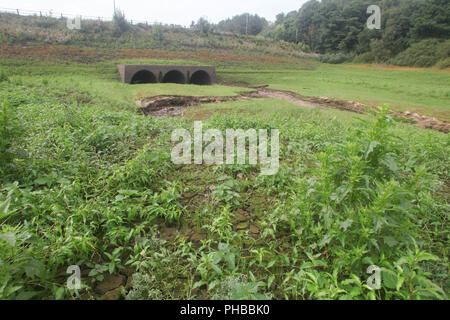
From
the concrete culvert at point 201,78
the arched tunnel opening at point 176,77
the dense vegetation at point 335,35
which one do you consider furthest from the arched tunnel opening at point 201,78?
the dense vegetation at point 335,35

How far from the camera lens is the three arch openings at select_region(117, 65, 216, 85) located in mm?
16062

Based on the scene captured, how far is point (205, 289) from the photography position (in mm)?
2010

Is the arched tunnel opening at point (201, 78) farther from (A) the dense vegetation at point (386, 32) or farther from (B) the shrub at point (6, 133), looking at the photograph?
(A) the dense vegetation at point (386, 32)

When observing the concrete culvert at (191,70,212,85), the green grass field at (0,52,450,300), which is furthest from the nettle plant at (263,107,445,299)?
the concrete culvert at (191,70,212,85)

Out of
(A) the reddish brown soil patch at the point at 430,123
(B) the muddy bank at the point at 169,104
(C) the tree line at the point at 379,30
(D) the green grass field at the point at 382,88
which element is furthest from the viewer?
(C) the tree line at the point at 379,30

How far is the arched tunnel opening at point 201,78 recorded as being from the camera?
2003 cm

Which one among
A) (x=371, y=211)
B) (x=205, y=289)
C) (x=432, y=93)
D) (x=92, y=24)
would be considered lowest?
(x=205, y=289)

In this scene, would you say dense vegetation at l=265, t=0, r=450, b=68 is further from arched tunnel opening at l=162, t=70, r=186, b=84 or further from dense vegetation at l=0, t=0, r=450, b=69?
arched tunnel opening at l=162, t=70, r=186, b=84

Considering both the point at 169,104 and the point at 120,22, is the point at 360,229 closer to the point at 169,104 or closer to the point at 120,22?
the point at 169,104

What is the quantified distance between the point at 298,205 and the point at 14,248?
2373 mm

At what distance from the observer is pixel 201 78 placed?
20.7m

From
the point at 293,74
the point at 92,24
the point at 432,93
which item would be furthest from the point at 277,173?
the point at 92,24

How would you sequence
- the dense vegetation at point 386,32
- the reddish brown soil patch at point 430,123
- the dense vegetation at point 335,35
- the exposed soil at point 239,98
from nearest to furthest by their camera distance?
the reddish brown soil patch at point 430,123
the exposed soil at point 239,98
the dense vegetation at point 335,35
the dense vegetation at point 386,32
